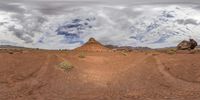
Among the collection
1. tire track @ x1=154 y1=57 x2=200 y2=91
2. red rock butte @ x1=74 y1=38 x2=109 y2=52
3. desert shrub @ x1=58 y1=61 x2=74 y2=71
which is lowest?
tire track @ x1=154 y1=57 x2=200 y2=91

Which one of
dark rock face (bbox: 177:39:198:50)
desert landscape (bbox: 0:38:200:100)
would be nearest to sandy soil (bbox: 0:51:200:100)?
desert landscape (bbox: 0:38:200:100)

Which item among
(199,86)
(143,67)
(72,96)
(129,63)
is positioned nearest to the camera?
(72,96)

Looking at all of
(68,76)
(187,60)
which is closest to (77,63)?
(68,76)

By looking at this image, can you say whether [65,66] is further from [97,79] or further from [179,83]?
[179,83]

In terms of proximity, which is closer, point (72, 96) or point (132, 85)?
point (72, 96)

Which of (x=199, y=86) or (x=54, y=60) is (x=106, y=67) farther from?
(x=199, y=86)

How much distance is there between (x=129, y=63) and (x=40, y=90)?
36.5ft

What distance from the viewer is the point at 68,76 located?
3200 centimetres

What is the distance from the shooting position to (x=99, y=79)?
3180 centimetres

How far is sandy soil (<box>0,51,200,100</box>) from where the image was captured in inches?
1113

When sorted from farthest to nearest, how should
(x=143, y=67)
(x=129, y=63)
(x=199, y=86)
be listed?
(x=129, y=63), (x=143, y=67), (x=199, y=86)

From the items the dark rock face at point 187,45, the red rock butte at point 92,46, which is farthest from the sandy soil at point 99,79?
the red rock butte at point 92,46

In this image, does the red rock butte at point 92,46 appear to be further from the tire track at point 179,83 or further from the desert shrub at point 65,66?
the tire track at point 179,83

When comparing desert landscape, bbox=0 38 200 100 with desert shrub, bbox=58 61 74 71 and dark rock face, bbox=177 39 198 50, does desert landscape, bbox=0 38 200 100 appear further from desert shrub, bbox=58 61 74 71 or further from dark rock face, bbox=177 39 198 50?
dark rock face, bbox=177 39 198 50
